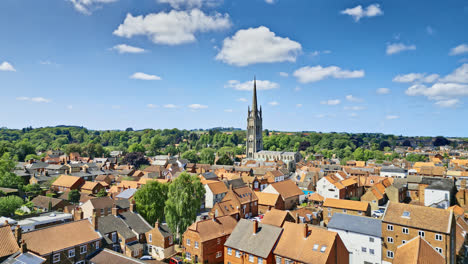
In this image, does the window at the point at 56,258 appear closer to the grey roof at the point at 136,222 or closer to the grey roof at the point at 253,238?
the grey roof at the point at 136,222

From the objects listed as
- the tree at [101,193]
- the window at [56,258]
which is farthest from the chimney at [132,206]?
the tree at [101,193]

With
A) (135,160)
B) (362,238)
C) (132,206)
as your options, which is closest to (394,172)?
(362,238)

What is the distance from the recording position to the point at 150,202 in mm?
39625

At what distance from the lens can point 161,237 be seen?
111 feet

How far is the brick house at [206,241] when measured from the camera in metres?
31.9

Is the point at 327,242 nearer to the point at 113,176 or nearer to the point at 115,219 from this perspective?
the point at 115,219

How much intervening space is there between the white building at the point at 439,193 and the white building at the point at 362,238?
26.0 metres

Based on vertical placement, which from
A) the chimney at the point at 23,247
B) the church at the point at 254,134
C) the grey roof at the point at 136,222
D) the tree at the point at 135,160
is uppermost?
the church at the point at 254,134

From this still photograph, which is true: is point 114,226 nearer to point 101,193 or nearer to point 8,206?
point 8,206

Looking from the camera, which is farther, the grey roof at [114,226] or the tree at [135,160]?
the tree at [135,160]

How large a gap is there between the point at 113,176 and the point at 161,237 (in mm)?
53982

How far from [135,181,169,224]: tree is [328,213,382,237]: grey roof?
23.3m

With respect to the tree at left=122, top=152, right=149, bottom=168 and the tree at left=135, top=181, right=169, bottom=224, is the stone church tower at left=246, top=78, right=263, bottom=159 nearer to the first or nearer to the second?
the tree at left=122, top=152, right=149, bottom=168

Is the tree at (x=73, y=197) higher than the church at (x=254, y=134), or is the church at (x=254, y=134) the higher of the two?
the church at (x=254, y=134)
